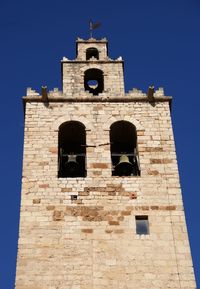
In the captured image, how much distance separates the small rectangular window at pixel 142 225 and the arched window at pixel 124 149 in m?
1.66

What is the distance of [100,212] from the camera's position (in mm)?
18047

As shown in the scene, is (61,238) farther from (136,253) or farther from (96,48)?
(96,48)

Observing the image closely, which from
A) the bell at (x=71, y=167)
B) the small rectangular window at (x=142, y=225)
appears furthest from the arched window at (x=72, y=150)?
the small rectangular window at (x=142, y=225)

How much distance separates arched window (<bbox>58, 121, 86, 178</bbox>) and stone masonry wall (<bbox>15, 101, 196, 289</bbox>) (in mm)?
280

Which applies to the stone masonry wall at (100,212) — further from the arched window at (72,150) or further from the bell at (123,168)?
the bell at (123,168)

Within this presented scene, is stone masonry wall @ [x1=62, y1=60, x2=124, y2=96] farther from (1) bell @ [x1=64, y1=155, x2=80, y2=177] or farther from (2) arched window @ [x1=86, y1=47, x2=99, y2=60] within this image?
(1) bell @ [x1=64, y1=155, x2=80, y2=177]

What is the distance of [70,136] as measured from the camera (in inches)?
823

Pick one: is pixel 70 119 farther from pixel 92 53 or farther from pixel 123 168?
pixel 92 53

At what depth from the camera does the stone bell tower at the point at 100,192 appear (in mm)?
16797

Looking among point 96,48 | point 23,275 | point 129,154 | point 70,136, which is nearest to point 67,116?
point 70,136

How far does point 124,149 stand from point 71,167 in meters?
1.75

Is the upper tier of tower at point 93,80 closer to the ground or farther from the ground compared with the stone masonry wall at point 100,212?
farther from the ground

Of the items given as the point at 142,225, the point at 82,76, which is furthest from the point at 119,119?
the point at 142,225

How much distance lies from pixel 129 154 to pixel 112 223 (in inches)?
110
